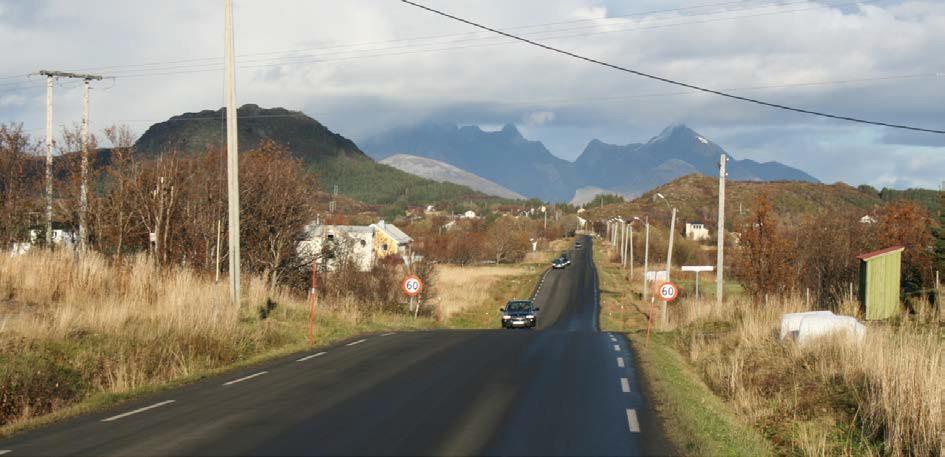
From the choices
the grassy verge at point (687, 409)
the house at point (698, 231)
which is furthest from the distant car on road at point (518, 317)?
the house at point (698, 231)

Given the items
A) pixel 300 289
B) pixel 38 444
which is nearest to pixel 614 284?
pixel 300 289

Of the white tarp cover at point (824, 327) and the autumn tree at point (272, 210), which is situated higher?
the autumn tree at point (272, 210)

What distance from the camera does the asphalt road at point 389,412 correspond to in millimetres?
9430

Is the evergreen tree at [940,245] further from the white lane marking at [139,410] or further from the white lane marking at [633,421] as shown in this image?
the white lane marking at [139,410]

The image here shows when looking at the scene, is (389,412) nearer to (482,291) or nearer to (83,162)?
(83,162)

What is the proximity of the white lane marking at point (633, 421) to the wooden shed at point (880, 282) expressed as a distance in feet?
61.3

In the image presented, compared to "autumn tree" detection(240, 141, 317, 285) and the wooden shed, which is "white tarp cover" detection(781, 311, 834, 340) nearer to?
the wooden shed

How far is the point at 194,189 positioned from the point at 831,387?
81.8 feet

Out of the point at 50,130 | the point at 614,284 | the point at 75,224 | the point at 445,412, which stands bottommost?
the point at 614,284

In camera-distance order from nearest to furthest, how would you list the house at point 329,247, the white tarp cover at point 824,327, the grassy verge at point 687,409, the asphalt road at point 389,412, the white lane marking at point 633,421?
the asphalt road at point 389,412, the grassy verge at point 687,409, the white lane marking at point 633,421, the white tarp cover at point 824,327, the house at point 329,247

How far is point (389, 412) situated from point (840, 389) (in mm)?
7699

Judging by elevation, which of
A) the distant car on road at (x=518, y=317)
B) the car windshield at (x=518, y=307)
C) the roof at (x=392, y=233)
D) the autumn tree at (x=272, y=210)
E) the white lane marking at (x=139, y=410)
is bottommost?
the distant car on road at (x=518, y=317)

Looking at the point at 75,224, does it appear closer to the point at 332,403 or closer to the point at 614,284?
the point at 332,403

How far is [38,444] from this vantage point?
976 cm
